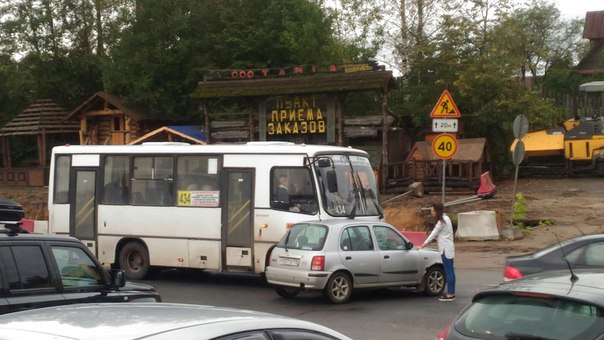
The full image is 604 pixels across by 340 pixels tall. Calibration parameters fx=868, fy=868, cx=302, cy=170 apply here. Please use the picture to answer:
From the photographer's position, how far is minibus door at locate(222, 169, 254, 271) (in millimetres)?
17891

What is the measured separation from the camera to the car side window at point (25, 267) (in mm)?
8250

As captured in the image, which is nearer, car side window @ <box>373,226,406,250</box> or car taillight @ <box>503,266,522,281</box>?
car taillight @ <box>503,266,522,281</box>

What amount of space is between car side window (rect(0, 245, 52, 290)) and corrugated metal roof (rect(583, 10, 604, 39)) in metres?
75.3

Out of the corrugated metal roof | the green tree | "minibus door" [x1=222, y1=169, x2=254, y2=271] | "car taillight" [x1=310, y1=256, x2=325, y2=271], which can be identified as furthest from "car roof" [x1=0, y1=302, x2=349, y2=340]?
the corrugated metal roof

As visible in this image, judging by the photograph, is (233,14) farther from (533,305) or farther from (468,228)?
(533,305)

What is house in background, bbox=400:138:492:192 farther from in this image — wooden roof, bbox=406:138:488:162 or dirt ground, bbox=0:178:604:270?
dirt ground, bbox=0:178:604:270

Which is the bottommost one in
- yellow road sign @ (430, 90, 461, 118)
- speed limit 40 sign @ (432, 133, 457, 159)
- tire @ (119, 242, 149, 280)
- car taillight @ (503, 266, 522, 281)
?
tire @ (119, 242, 149, 280)

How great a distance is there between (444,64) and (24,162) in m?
24.7

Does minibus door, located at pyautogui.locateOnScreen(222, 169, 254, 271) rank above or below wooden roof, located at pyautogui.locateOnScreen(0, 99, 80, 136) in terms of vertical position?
below

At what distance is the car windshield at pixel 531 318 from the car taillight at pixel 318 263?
8016mm

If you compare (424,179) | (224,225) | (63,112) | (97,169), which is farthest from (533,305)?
(63,112)

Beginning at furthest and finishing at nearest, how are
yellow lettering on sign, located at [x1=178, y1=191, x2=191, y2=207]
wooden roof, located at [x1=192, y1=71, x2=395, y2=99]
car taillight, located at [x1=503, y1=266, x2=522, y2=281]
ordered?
wooden roof, located at [x1=192, y1=71, x2=395, y2=99], yellow lettering on sign, located at [x1=178, y1=191, x2=191, y2=207], car taillight, located at [x1=503, y1=266, x2=522, y2=281]


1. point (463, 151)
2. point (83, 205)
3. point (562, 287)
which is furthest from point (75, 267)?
point (463, 151)

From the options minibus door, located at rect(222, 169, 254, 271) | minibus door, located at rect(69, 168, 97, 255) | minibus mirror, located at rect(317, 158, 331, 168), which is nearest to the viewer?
minibus mirror, located at rect(317, 158, 331, 168)
